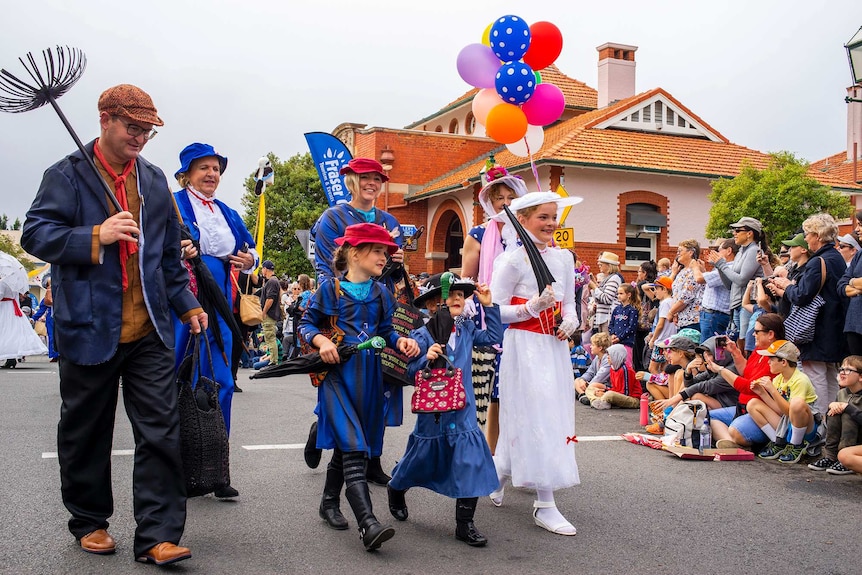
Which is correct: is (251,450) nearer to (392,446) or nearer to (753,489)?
(392,446)

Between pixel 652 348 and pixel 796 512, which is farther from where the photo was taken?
pixel 652 348

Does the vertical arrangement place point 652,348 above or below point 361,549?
above

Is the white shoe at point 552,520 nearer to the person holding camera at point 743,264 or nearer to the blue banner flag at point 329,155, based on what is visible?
the person holding camera at point 743,264

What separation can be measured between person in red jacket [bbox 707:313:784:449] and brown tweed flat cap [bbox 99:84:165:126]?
5.76 metres

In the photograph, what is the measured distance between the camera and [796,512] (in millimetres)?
5828

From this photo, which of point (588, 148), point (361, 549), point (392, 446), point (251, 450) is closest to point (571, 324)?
point (361, 549)

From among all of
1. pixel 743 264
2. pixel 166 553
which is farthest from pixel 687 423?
pixel 166 553

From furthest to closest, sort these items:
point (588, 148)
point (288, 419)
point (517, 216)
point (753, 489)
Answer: point (588, 148)
point (288, 419)
point (753, 489)
point (517, 216)

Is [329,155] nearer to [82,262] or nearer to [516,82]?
[516,82]

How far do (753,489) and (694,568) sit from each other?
7.27 ft

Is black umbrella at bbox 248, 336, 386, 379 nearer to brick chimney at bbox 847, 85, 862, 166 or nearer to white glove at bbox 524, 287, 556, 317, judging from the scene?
white glove at bbox 524, 287, 556, 317

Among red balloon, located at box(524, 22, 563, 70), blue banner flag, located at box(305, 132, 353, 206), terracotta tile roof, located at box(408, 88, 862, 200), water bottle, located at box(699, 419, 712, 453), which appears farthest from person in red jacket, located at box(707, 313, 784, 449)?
terracotta tile roof, located at box(408, 88, 862, 200)

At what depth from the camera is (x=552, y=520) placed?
17.1 ft

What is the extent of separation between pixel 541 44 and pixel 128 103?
4803mm
